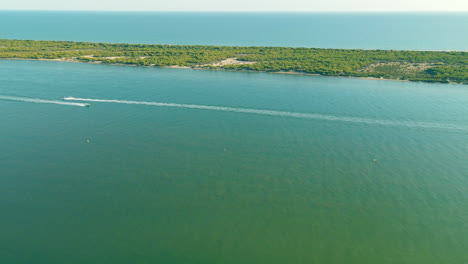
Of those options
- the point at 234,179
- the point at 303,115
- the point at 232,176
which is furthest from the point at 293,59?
the point at 234,179

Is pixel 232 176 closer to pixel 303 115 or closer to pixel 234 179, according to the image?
pixel 234 179

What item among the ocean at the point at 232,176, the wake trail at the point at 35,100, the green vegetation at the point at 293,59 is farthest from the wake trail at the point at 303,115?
the green vegetation at the point at 293,59

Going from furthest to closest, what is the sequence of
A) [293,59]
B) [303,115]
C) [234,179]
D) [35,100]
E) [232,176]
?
[293,59] → [35,100] → [303,115] → [232,176] → [234,179]

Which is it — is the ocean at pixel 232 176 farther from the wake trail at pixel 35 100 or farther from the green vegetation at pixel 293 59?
the green vegetation at pixel 293 59

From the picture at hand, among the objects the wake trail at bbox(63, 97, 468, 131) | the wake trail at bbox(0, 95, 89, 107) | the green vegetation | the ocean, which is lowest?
the ocean

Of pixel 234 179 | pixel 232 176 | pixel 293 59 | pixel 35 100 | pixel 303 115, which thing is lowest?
pixel 234 179

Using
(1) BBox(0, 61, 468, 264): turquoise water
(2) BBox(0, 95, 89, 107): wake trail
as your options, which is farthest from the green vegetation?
(2) BBox(0, 95, 89, 107): wake trail

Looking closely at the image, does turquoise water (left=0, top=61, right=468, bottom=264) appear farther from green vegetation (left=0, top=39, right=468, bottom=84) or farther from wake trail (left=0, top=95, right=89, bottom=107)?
green vegetation (left=0, top=39, right=468, bottom=84)
